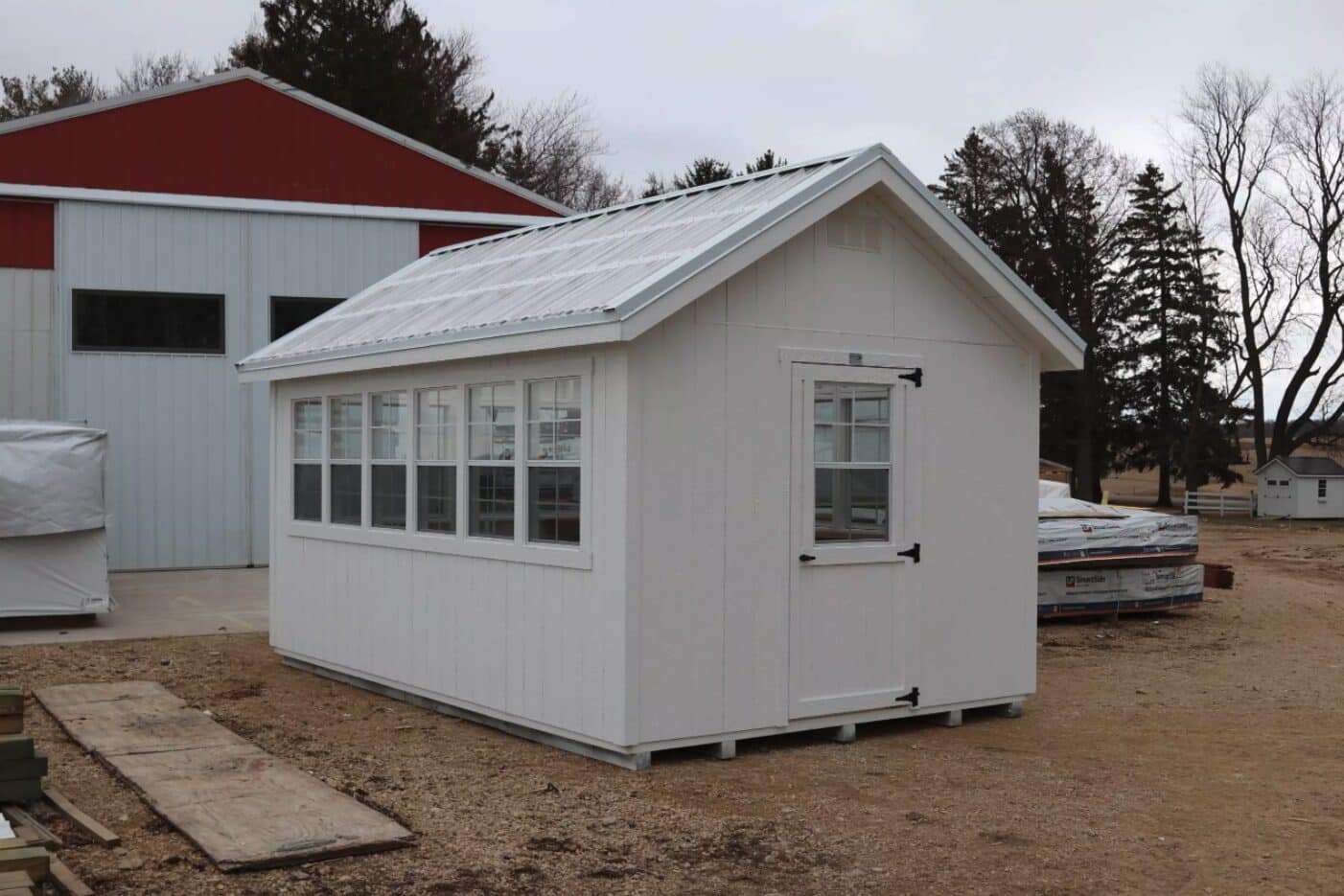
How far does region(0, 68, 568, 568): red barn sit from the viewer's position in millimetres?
18219

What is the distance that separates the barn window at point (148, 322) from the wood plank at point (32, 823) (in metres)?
12.7

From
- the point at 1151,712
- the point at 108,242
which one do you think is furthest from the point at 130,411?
the point at 1151,712

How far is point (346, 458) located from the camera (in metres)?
10.6

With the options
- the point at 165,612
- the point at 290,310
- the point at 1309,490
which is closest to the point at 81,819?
the point at 165,612

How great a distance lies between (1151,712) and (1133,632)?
190 inches

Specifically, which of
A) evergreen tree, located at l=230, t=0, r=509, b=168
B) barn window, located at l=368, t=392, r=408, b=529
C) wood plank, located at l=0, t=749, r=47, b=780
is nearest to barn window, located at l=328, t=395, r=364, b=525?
barn window, located at l=368, t=392, r=408, b=529

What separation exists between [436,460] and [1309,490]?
3659cm

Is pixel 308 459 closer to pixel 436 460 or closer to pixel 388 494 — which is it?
pixel 388 494

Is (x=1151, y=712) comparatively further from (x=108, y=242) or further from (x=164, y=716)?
(x=108, y=242)

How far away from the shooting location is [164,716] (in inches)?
369

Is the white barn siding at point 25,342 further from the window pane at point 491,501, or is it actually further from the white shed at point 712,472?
the window pane at point 491,501

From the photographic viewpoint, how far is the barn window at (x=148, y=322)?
60.5ft

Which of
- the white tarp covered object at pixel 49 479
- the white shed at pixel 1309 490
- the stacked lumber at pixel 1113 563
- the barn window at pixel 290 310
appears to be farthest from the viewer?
the white shed at pixel 1309 490

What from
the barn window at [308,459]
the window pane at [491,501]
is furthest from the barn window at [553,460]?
the barn window at [308,459]
